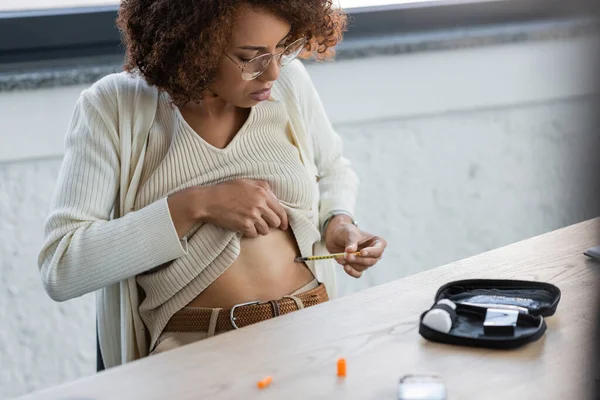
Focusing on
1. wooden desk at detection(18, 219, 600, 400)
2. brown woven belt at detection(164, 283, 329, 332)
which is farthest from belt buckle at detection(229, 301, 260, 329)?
wooden desk at detection(18, 219, 600, 400)

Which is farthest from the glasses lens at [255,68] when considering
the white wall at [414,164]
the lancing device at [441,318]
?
the white wall at [414,164]

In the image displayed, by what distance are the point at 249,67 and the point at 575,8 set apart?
168 centimetres

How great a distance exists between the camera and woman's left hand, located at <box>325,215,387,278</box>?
1.53 metres

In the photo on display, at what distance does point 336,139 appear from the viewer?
1.87 meters

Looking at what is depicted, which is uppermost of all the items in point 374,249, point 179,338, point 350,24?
point 350,24

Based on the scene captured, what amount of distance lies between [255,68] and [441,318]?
63 centimetres

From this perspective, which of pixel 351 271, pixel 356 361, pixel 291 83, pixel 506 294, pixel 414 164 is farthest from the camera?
pixel 414 164

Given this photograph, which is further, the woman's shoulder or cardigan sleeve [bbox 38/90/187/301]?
the woman's shoulder

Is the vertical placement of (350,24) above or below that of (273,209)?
above

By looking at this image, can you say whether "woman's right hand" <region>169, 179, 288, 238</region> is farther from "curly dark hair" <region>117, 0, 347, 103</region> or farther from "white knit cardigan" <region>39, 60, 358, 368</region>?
"curly dark hair" <region>117, 0, 347, 103</region>

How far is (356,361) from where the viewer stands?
41.4 inches

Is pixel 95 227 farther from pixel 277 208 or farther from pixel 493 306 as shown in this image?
pixel 493 306

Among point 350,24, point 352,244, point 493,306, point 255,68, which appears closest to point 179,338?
point 352,244

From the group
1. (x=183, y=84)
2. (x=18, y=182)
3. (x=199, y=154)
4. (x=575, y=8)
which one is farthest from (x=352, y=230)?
(x=575, y=8)
